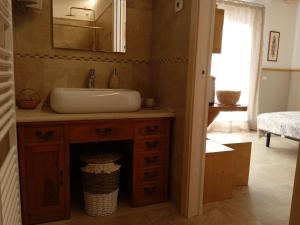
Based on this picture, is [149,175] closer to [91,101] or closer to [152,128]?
[152,128]

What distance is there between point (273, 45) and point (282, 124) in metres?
2.14

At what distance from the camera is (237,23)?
4555 mm

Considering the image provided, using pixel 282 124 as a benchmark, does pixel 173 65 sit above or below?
above

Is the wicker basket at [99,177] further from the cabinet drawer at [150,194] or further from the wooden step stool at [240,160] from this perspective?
the wooden step stool at [240,160]

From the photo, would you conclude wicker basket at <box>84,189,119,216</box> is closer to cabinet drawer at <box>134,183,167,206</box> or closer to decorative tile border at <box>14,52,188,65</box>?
cabinet drawer at <box>134,183,167,206</box>

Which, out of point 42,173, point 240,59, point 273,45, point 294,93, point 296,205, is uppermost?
point 273,45

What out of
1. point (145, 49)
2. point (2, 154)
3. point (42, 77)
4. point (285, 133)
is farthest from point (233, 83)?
point (2, 154)

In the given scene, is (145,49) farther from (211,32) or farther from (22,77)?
(22,77)

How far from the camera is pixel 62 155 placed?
174cm

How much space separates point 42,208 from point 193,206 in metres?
1.11

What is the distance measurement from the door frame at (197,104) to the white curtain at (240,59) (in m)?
2.86

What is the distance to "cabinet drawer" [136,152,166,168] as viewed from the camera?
1979 mm

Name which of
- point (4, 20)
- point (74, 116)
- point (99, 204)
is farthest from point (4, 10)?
point (99, 204)

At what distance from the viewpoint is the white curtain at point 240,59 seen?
4.53 meters
